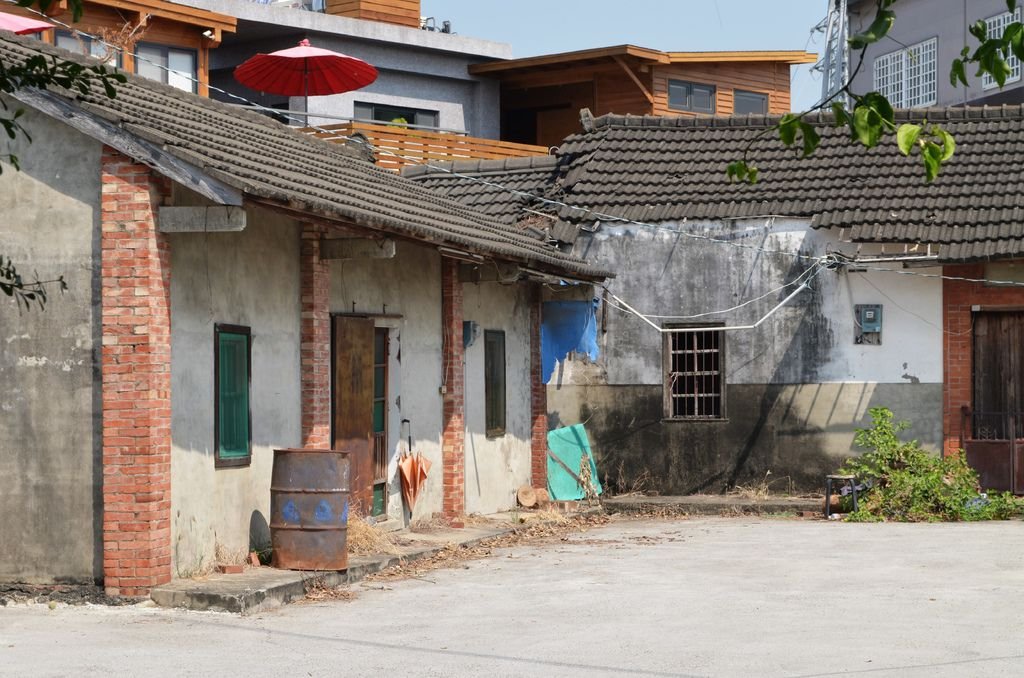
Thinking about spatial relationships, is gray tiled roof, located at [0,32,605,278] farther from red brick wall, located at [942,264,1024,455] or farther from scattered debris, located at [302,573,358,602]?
red brick wall, located at [942,264,1024,455]

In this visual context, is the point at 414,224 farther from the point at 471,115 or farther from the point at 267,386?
the point at 471,115

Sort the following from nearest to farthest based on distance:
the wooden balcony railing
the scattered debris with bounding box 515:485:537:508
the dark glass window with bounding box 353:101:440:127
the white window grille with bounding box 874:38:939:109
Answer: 1. the scattered debris with bounding box 515:485:537:508
2. the wooden balcony railing
3. the dark glass window with bounding box 353:101:440:127
4. the white window grille with bounding box 874:38:939:109

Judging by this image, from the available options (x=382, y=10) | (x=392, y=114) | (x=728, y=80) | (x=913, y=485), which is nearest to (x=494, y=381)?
(x=913, y=485)

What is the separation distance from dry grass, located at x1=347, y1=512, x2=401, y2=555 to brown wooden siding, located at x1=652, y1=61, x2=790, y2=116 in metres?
24.5

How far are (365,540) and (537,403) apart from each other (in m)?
6.52

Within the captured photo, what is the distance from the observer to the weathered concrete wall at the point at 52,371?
10.8 metres

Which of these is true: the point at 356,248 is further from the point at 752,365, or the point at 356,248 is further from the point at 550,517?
the point at 752,365

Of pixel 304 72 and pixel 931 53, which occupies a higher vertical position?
pixel 931 53

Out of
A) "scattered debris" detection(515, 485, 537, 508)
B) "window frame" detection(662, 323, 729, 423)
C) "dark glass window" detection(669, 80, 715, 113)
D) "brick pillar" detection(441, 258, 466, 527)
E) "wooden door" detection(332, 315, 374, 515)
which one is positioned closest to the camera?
"wooden door" detection(332, 315, 374, 515)

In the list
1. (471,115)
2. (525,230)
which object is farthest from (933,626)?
(471,115)

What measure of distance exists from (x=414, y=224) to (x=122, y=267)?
356 cm

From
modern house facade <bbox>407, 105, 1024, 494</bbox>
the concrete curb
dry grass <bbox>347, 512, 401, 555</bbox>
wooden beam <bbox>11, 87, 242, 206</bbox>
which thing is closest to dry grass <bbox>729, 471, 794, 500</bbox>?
modern house facade <bbox>407, 105, 1024, 494</bbox>

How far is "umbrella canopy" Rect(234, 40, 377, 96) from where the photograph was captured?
24.9 m

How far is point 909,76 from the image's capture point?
38.3 m
